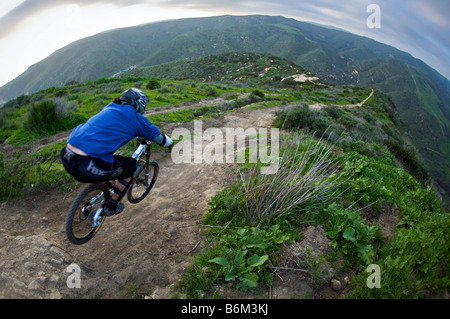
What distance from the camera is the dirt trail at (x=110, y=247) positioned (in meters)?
3.02

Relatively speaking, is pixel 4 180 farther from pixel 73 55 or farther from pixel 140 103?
pixel 73 55

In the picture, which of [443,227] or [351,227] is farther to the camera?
[351,227]

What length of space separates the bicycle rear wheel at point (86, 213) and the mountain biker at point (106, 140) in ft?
0.64

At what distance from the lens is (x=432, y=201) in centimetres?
497

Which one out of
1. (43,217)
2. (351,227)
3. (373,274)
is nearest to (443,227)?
(351,227)

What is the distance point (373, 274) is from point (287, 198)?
1.60 m

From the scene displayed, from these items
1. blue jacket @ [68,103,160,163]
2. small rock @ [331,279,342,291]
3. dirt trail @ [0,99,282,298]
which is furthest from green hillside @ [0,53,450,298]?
blue jacket @ [68,103,160,163]

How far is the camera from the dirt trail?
302 cm

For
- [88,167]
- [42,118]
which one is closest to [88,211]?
[88,167]

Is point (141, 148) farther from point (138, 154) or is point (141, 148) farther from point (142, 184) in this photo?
point (142, 184)

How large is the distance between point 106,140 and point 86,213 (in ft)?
4.40

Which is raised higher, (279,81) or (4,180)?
(279,81)

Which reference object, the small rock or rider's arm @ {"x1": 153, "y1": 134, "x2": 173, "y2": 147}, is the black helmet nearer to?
rider's arm @ {"x1": 153, "y1": 134, "x2": 173, "y2": 147}

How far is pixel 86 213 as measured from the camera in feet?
11.7
